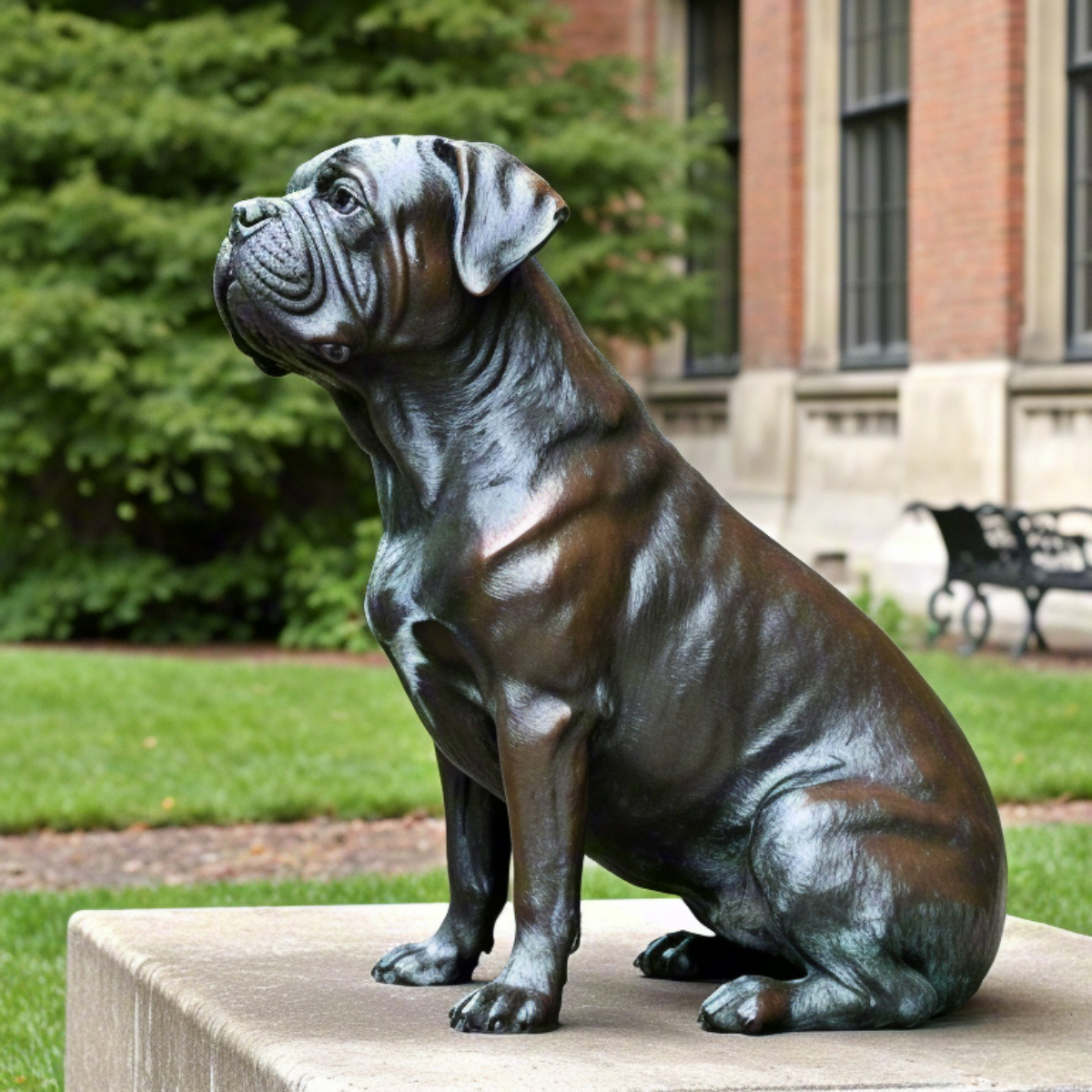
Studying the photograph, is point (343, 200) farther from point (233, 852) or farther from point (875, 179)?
point (875, 179)

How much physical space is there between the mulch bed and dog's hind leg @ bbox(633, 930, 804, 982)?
12.0ft

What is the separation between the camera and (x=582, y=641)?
311cm

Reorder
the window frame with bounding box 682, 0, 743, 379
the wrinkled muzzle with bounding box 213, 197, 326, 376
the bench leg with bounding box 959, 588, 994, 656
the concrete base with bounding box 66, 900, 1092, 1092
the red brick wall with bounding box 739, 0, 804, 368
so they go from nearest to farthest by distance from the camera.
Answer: the concrete base with bounding box 66, 900, 1092, 1092 → the wrinkled muzzle with bounding box 213, 197, 326, 376 → the bench leg with bounding box 959, 588, 994, 656 → the red brick wall with bounding box 739, 0, 804, 368 → the window frame with bounding box 682, 0, 743, 379

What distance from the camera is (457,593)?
3104 millimetres

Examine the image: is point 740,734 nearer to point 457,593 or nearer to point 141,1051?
point 457,593

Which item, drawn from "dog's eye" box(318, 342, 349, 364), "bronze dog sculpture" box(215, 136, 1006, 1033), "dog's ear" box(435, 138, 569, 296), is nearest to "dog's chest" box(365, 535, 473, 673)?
"bronze dog sculpture" box(215, 136, 1006, 1033)

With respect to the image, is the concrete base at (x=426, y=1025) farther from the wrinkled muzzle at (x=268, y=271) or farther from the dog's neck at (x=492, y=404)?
the wrinkled muzzle at (x=268, y=271)

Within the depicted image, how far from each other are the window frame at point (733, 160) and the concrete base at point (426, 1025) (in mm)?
16168

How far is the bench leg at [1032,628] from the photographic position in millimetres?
13844

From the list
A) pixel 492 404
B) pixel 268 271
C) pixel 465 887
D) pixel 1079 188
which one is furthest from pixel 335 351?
pixel 1079 188

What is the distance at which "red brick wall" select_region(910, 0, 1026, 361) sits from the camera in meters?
15.7

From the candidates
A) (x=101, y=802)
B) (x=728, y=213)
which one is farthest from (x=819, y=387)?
(x=101, y=802)

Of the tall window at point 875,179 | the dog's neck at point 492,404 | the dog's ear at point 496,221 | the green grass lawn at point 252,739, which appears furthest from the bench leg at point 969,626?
the dog's ear at point 496,221

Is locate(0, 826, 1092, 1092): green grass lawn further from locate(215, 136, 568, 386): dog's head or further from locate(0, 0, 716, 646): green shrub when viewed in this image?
locate(0, 0, 716, 646): green shrub
